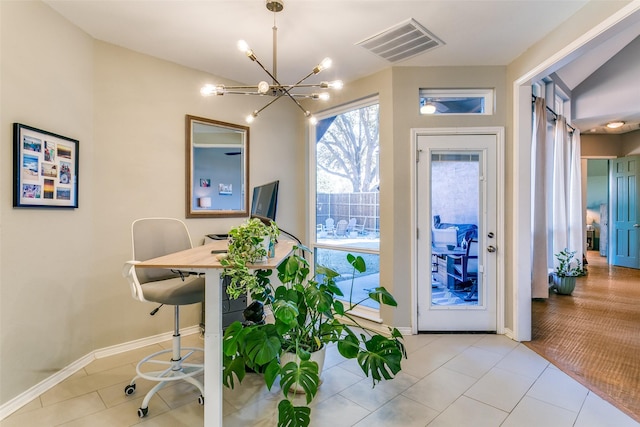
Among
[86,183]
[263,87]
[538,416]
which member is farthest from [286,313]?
[86,183]

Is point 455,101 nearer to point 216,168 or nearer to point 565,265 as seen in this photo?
point 216,168

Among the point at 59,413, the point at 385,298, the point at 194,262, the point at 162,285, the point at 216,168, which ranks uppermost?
the point at 216,168

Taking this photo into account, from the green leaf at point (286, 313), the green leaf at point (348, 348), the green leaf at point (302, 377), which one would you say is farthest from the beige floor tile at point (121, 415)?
the green leaf at point (348, 348)

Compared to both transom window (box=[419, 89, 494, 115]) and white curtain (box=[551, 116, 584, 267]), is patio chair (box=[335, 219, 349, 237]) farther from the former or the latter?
white curtain (box=[551, 116, 584, 267])

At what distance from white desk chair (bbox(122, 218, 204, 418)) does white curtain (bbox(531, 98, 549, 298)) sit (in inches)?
162

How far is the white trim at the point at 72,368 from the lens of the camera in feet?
6.40

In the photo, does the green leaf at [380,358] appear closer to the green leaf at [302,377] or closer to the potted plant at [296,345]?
the potted plant at [296,345]

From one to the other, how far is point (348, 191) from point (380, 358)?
2.17 m

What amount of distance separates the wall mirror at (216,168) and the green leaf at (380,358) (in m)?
2.14

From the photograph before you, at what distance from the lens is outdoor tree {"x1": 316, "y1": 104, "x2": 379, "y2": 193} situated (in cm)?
354

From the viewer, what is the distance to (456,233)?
3230 millimetres

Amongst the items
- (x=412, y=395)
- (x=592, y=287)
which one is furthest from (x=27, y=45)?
(x=592, y=287)

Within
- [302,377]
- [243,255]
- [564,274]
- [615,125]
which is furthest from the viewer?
[615,125]

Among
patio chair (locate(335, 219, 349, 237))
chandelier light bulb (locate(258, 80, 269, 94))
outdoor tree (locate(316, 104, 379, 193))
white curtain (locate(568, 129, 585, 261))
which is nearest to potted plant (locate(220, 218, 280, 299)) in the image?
chandelier light bulb (locate(258, 80, 269, 94))
